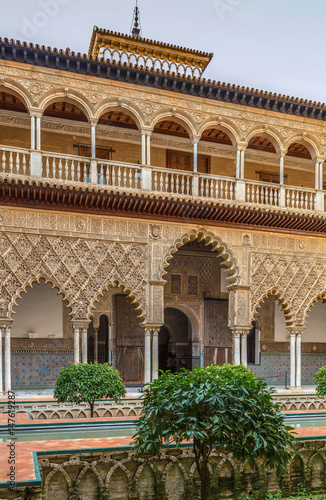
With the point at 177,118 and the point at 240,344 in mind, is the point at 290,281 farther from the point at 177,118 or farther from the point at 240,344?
the point at 177,118

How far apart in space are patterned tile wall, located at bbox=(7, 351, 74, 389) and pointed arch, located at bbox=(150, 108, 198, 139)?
6064mm

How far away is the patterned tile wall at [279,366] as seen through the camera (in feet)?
47.2

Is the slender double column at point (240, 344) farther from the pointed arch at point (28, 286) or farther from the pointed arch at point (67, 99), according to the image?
the pointed arch at point (67, 99)

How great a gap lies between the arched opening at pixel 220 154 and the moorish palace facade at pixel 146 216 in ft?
0.13

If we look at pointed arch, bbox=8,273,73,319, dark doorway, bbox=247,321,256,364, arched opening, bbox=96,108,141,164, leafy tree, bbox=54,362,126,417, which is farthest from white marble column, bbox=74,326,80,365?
dark doorway, bbox=247,321,256,364

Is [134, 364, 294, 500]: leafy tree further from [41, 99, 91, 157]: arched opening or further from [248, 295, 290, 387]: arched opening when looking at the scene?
[248, 295, 290, 387]: arched opening

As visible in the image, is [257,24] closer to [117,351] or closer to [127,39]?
[127,39]

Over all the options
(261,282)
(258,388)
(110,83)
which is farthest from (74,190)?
(258,388)

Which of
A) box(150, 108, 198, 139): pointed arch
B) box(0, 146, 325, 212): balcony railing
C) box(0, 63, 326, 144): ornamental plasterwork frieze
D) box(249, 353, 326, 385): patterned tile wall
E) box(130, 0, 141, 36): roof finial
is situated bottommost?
box(249, 353, 326, 385): patterned tile wall

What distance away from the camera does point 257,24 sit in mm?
10953

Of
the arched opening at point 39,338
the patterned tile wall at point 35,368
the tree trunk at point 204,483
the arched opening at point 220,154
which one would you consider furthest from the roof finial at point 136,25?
the tree trunk at point 204,483

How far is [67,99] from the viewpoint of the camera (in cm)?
1112

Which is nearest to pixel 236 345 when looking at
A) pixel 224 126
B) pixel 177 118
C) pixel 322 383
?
pixel 322 383

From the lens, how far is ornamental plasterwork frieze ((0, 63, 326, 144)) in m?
10.8
